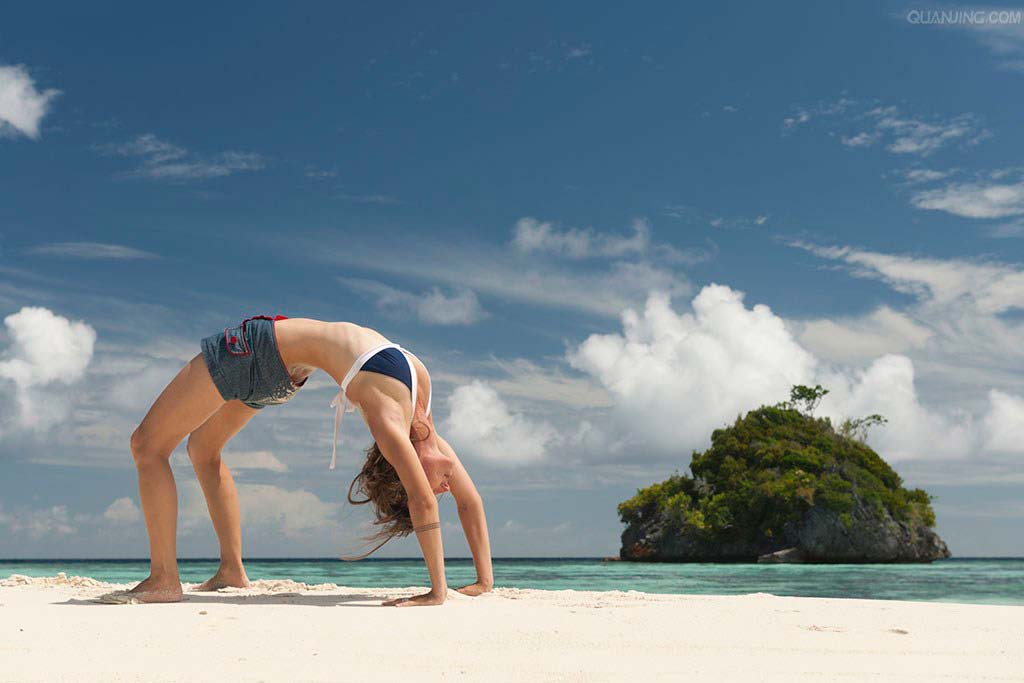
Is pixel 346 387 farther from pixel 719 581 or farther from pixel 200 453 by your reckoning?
pixel 719 581

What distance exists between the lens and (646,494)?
5903 centimetres

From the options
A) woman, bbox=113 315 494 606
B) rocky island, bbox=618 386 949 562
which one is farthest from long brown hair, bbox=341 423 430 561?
rocky island, bbox=618 386 949 562

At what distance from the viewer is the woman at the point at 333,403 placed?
428cm

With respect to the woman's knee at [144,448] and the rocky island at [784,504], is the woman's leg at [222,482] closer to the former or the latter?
the woman's knee at [144,448]

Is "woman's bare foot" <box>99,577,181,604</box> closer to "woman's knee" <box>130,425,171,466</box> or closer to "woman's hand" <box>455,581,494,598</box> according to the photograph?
"woman's knee" <box>130,425,171,466</box>

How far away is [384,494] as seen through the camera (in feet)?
15.7

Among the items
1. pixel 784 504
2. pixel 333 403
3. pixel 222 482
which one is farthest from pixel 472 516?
pixel 784 504

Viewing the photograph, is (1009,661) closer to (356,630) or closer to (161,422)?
(356,630)

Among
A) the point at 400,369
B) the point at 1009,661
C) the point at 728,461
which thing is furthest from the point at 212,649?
the point at 728,461

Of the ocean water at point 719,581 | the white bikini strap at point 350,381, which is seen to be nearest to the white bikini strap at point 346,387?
the white bikini strap at point 350,381

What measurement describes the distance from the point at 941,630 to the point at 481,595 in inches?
92.5

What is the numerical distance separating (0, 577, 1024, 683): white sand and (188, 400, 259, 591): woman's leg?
93 cm

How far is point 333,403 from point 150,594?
51.5 inches

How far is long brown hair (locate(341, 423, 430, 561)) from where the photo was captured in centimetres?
476
